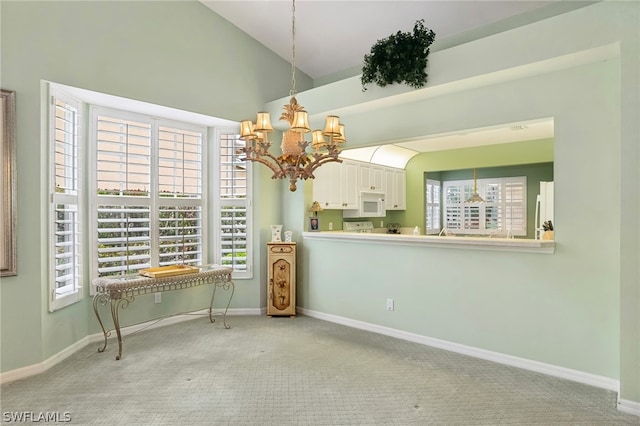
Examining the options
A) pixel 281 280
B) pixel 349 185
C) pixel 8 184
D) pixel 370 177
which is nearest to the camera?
pixel 8 184

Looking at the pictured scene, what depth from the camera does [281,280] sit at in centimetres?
497

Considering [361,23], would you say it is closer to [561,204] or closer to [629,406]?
[561,204]

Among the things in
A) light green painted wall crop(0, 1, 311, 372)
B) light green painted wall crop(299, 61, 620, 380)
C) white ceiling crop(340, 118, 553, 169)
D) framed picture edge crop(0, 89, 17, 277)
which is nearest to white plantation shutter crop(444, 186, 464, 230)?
white ceiling crop(340, 118, 553, 169)

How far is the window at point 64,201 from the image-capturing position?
346 cm

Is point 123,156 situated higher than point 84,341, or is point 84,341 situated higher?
point 123,156

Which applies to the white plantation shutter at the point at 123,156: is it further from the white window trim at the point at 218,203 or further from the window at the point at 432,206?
the window at the point at 432,206

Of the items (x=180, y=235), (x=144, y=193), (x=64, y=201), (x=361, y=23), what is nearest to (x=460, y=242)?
(x=361, y=23)

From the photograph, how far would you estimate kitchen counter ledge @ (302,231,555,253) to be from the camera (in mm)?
3223

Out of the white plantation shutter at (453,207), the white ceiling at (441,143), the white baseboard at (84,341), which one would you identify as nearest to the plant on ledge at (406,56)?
the white ceiling at (441,143)

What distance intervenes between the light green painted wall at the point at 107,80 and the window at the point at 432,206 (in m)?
3.64

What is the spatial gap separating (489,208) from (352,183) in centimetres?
307

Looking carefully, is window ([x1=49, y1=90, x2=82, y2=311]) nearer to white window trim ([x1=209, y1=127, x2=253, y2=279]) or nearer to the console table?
the console table

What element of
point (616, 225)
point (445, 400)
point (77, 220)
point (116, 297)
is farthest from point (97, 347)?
point (616, 225)

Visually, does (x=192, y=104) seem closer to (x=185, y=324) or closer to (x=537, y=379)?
(x=185, y=324)
